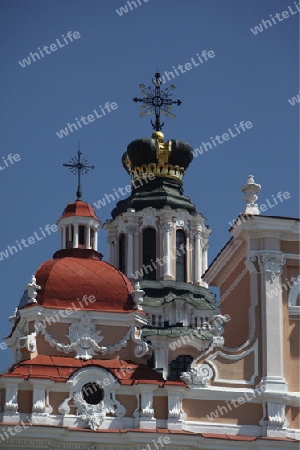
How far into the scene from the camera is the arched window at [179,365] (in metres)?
46.3

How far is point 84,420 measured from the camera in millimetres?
35125

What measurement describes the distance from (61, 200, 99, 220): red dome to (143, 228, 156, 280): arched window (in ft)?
33.1

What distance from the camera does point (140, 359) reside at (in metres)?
37.0

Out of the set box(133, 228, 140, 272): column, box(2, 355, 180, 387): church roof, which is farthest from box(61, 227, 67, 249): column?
box(133, 228, 140, 272): column

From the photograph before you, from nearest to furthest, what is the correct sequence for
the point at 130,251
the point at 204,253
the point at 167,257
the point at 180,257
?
the point at 167,257 < the point at 130,251 < the point at 180,257 < the point at 204,253

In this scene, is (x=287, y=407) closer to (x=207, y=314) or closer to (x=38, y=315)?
(x=38, y=315)

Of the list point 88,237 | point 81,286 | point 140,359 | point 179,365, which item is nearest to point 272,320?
point 140,359

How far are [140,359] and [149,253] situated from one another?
1464 centimetres

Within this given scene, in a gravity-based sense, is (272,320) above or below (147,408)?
above

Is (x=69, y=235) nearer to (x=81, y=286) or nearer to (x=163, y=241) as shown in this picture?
(x=81, y=286)

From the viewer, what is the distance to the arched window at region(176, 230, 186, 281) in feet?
169

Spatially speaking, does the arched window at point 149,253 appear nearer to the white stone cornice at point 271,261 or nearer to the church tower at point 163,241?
the church tower at point 163,241

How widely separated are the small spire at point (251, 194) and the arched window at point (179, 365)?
9583 mm

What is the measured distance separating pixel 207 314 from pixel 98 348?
1416cm
